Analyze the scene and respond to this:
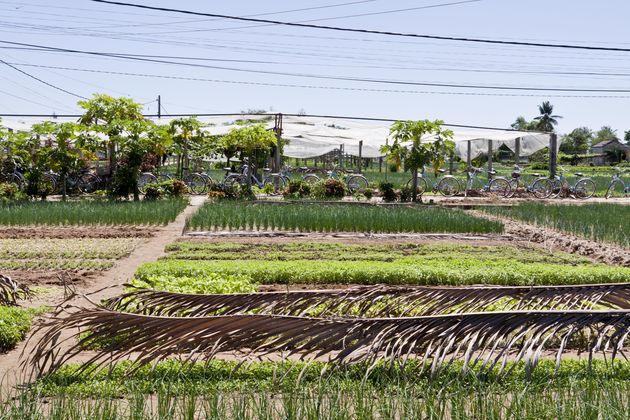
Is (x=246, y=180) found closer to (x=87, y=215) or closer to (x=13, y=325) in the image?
(x=87, y=215)

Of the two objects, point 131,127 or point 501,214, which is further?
point 131,127

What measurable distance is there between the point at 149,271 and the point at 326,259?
10.1 feet

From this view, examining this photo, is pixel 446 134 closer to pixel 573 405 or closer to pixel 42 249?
pixel 42 249

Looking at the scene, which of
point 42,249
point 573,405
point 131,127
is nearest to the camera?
point 573,405

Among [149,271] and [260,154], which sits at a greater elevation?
[260,154]

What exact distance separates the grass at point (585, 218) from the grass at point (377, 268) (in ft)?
8.89

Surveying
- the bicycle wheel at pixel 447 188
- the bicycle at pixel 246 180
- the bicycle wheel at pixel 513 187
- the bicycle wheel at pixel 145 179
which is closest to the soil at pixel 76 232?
the bicycle at pixel 246 180

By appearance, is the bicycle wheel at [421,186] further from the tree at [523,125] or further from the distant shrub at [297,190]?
the tree at [523,125]

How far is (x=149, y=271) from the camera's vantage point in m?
9.79

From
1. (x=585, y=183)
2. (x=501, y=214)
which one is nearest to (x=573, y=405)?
(x=501, y=214)

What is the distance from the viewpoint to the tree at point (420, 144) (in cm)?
2183

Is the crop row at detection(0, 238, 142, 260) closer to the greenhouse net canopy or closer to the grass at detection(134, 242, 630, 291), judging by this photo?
the grass at detection(134, 242, 630, 291)

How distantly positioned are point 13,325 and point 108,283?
10.1ft

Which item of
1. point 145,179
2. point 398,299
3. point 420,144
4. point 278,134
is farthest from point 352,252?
point 145,179
